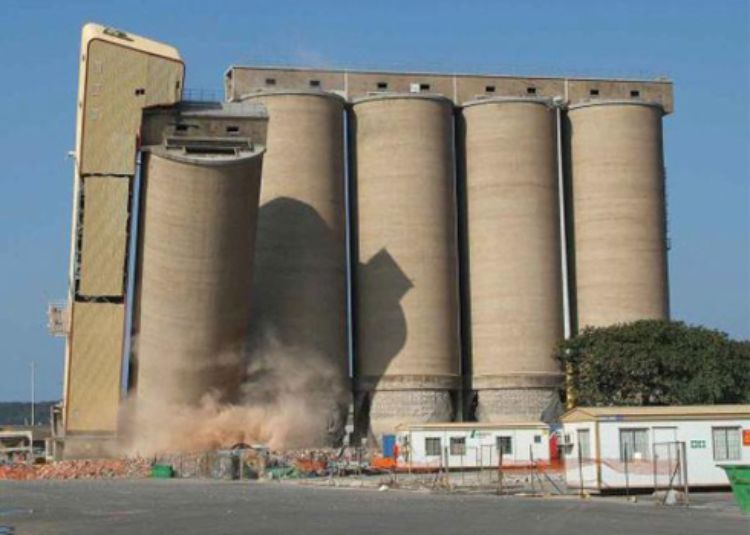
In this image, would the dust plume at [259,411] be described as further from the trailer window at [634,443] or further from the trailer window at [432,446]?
the trailer window at [634,443]

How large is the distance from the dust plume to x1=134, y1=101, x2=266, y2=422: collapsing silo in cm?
65

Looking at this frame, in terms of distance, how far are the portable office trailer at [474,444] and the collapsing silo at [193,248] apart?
16.0 meters

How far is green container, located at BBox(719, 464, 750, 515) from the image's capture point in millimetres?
33281

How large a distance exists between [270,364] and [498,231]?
18498 millimetres

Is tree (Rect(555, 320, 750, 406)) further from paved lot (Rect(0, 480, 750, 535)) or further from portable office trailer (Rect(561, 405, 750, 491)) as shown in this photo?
paved lot (Rect(0, 480, 750, 535))

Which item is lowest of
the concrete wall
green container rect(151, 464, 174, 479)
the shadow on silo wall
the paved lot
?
the paved lot

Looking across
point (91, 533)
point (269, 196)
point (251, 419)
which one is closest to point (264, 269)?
point (269, 196)

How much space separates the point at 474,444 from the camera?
67438 millimetres

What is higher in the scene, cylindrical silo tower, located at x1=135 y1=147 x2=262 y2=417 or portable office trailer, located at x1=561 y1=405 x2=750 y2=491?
cylindrical silo tower, located at x1=135 y1=147 x2=262 y2=417

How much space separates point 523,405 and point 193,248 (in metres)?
28.9

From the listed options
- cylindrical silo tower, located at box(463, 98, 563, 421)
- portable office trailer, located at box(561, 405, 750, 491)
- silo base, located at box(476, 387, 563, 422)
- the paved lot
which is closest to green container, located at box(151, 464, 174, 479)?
the paved lot

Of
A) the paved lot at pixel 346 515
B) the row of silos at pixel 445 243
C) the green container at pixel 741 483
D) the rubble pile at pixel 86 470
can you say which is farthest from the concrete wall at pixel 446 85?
the green container at pixel 741 483

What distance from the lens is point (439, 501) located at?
1617 inches

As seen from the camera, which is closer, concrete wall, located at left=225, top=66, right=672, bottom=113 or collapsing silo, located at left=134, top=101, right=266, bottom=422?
collapsing silo, located at left=134, top=101, right=266, bottom=422
